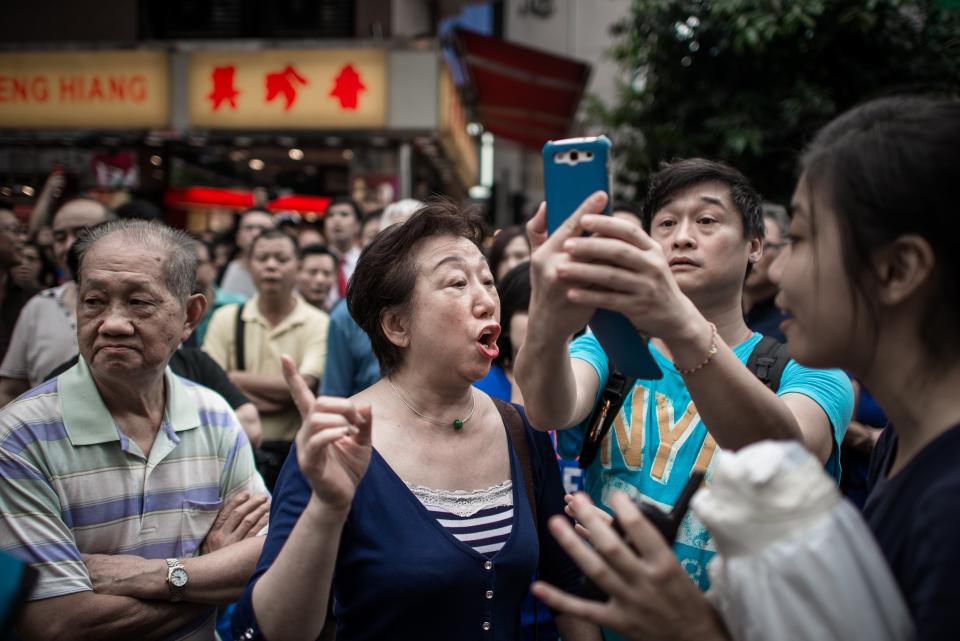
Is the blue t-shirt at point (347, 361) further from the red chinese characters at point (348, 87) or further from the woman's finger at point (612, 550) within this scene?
the red chinese characters at point (348, 87)

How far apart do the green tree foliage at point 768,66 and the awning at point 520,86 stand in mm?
4814

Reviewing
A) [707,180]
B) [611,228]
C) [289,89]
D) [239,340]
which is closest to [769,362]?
[707,180]

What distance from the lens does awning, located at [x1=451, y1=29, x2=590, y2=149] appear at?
11.6 meters

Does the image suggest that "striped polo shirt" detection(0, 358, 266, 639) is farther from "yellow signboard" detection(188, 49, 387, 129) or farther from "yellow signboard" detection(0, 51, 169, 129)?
"yellow signboard" detection(0, 51, 169, 129)

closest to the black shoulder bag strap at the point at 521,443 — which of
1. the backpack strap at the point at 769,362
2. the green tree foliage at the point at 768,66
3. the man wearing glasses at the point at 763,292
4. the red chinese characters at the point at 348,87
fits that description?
the backpack strap at the point at 769,362

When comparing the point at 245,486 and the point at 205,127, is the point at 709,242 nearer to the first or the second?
the point at 245,486

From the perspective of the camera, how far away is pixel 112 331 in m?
2.26

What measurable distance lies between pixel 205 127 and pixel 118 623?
27.1ft

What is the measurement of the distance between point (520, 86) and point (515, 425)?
35.4ft

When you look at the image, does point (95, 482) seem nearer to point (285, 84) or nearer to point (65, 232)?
point (65, 232)

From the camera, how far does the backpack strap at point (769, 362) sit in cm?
215

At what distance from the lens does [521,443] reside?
7.55 ft

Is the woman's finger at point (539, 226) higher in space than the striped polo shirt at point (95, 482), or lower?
higher

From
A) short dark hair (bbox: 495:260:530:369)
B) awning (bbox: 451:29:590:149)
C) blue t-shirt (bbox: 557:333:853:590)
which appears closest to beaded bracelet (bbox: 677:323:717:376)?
blue t-shirt (bbox: 557:333:853:590)
